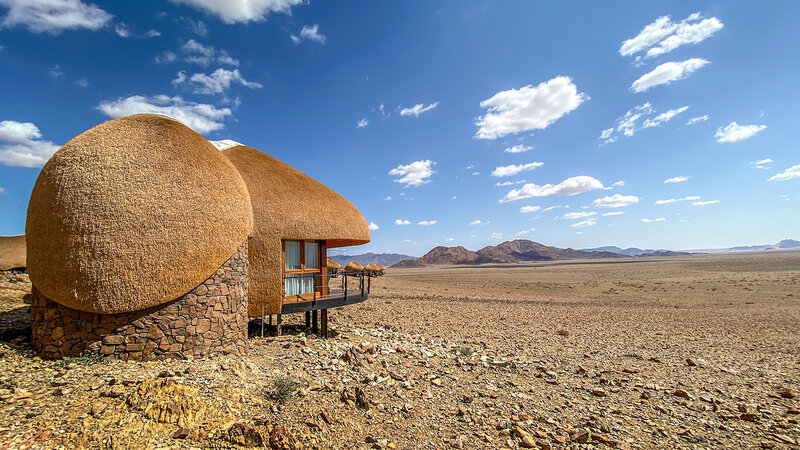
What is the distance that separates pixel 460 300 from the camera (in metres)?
27.0

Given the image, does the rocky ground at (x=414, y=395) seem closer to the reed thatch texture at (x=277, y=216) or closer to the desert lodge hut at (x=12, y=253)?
the reed thatch texture at (x=277, y=216)

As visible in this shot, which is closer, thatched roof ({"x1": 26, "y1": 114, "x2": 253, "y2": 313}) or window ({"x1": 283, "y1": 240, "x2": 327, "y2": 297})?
thatched roof ({"x1": 26, "y1": 114, "x2": 253, "y2": 313})

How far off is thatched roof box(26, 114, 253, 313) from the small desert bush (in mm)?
3212

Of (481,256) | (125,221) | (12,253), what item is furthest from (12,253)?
(481,256)

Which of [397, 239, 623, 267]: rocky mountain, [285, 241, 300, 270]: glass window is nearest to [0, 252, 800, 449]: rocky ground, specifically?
[285, 241, 300, 270]: glass window

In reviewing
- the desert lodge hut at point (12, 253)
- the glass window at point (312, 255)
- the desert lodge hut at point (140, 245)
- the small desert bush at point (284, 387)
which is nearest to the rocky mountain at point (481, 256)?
the desert lodge hut at point (12, 253)

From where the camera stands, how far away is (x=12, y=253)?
19953 millimetres

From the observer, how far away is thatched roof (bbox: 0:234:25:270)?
1953 cm

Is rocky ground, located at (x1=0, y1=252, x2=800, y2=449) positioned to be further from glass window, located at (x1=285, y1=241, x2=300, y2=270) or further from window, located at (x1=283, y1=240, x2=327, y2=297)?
glass window, located at (x1=285, y1=241, x2=300, y2=270)

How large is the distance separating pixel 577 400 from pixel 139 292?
10.2 metres

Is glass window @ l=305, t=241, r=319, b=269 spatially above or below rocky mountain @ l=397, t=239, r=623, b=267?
above

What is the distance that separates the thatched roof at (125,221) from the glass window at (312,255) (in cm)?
383

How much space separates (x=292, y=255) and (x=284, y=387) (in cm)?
589

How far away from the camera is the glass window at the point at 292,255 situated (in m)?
11.9
